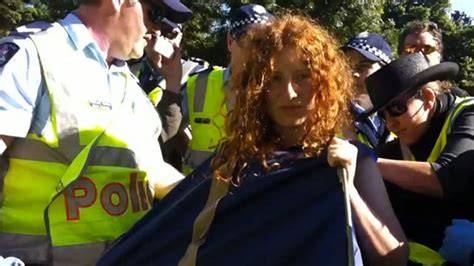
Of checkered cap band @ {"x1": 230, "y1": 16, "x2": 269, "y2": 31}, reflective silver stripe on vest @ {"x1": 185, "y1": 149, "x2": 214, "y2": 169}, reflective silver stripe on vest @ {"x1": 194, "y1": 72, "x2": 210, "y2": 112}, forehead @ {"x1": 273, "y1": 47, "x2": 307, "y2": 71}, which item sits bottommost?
reflective silver stripe on vest @ {"x1": 185, "y1": 149, "x2": 214, "y2": 169}

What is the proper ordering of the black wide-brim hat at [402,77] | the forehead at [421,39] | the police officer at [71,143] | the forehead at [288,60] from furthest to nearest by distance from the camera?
the forehead at [421,39] < the black wide-brim hat at [402,77] < the police officer at [71,143] < the forehead at [288,60]

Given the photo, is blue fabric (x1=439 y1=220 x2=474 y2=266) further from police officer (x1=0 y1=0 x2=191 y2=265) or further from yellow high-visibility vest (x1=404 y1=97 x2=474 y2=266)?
police officer (x1=0 y1=0 x2=191 y2=265)

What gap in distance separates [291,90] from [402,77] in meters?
0.86

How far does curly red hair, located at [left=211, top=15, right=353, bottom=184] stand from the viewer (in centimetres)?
265

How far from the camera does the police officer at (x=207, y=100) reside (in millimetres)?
4488

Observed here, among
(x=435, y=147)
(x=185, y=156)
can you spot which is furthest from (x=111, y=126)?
(x=185, y=156)

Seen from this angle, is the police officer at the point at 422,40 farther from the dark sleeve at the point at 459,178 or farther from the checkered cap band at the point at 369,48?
the dark sleeve at the point at 459,178

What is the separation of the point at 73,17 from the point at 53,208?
0.80 m

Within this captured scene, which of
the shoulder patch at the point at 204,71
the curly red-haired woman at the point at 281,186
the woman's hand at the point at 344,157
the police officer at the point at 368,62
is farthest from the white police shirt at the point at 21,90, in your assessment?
the police officer at the point at 368,62

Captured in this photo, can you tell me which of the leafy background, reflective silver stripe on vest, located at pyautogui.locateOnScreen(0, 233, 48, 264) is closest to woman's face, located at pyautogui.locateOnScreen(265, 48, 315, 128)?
reflective silver stripe on vest, located at pyautogui.locateOnScreen(0, 233, 48, 264)

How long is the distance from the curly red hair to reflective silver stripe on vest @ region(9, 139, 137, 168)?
49 centimetres

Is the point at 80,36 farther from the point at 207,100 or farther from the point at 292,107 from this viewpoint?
the point at 207,100

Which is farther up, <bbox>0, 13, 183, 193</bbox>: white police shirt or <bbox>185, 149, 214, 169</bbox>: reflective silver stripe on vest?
<bbox>0, 13, 183, 193</bbox>: white police shirt

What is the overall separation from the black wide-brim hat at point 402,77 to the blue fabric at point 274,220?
911 mm
